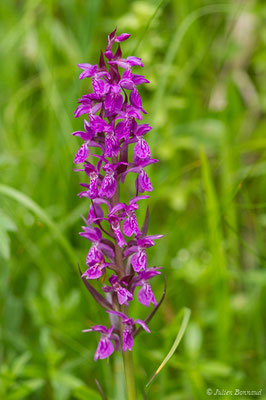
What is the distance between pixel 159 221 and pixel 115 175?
281 centimetres

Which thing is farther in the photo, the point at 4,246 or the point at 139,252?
the point at 4,246

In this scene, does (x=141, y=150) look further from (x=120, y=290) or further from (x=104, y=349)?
(x=104, y=349)

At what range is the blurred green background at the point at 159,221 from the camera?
2.73 metres

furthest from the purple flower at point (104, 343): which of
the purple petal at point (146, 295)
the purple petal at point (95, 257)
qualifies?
the purple petal at point (95, 257)

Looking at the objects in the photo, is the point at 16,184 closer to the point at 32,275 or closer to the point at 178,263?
the point at 32,275

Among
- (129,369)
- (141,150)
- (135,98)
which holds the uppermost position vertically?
(135,98)

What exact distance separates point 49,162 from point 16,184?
0.34 m

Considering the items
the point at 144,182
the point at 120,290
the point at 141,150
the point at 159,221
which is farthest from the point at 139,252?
the point at 159,221

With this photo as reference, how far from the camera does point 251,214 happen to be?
3955 millimetres

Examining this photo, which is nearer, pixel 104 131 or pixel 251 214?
pixel 104 131

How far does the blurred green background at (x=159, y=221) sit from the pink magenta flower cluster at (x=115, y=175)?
409 millimetres

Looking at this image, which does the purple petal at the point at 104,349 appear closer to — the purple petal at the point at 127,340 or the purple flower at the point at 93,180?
the purple petal at the point at 127,340

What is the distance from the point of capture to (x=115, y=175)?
1.80 m

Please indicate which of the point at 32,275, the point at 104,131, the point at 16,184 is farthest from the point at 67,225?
the point at 104,131
